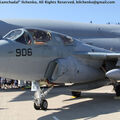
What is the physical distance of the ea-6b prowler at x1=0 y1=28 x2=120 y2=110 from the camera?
826cm

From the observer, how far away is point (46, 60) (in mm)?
9047

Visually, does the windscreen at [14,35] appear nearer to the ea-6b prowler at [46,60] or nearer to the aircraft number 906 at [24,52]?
the ea-6b prowler at [46,60]

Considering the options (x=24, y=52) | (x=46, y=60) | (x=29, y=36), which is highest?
(x=29, y=36)

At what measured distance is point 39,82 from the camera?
9.24m

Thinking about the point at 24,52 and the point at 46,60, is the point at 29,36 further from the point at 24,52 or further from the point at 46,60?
the point at 46,60

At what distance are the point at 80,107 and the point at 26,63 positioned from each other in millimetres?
2823

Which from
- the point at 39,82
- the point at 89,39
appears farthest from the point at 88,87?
the point at 89,39

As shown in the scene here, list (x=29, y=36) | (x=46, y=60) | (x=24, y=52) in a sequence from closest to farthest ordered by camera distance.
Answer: (x=24, y=52), (x=29, y=36), (x=46, y=60)

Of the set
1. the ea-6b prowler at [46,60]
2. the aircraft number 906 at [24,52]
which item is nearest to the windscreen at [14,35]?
the ea-6b prowler at [46,60]

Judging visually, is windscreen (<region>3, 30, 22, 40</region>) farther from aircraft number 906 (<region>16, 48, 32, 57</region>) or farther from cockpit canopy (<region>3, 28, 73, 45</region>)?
aircraft number 906 (<region>16, 48, 32, 57</region>)

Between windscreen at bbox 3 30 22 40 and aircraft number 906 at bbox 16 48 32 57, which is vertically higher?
windscreen at bbox 3 30 22 40

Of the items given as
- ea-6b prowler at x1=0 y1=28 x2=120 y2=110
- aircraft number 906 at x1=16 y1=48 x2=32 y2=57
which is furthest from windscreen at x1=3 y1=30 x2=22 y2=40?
aircraft number 906 at x1=16 y1=48 x2=32 y2=57

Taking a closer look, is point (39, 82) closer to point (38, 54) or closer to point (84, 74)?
point (38, 54)

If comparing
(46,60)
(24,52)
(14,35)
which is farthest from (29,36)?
(46,60)
